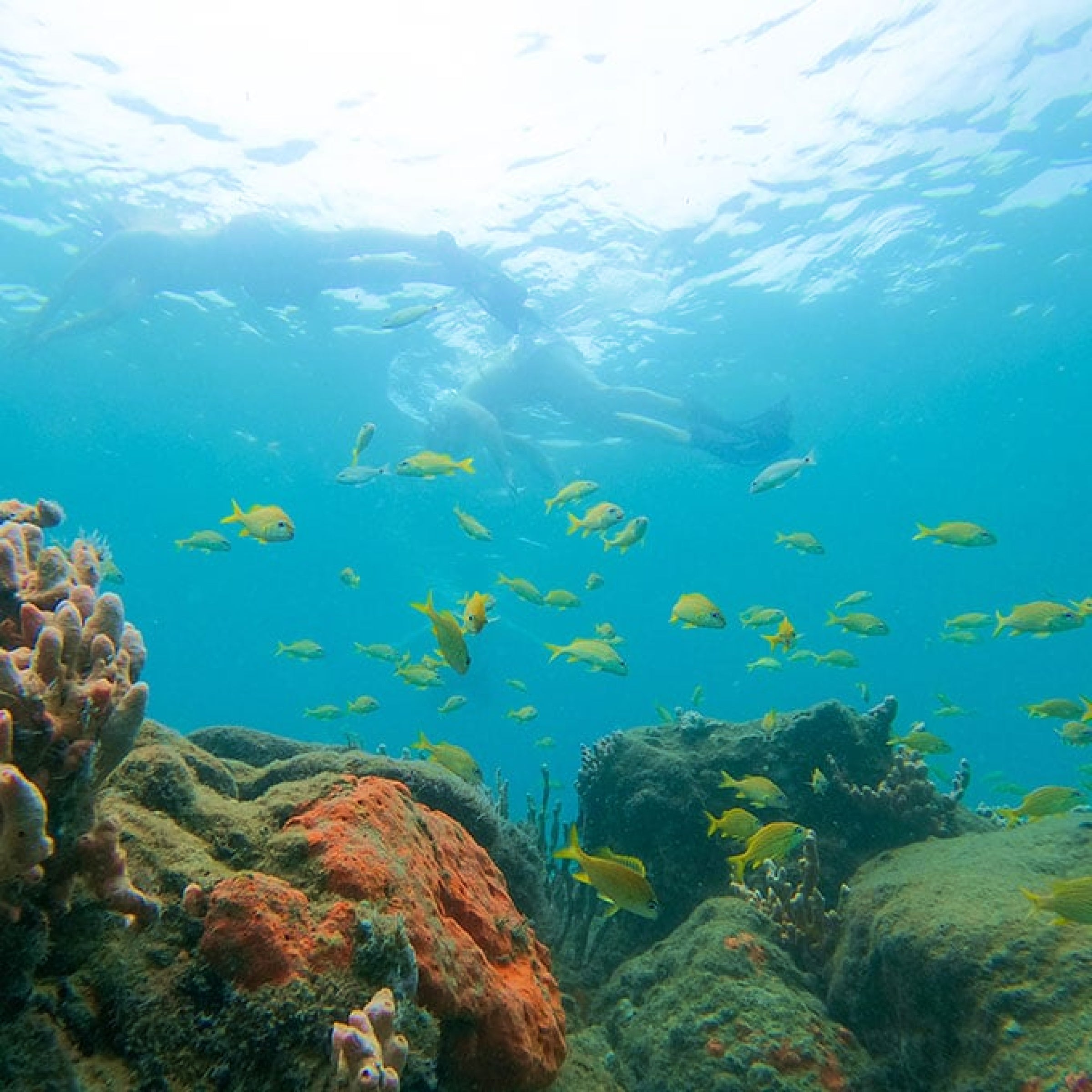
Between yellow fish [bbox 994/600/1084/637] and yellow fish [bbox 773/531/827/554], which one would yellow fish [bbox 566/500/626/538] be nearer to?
yellow fish [bbox 773/531/827/554]

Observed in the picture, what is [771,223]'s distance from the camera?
22047 mm

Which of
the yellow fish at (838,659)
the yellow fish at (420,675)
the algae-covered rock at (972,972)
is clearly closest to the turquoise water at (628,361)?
the yellow fish at (838,659)

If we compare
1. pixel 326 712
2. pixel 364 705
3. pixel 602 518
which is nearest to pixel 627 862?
pixel 602 518

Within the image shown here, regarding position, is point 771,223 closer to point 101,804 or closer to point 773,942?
point 773,942

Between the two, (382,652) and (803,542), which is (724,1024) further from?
(382,652)

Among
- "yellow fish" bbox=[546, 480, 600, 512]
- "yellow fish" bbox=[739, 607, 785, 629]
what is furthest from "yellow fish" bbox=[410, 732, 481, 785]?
"yellow fish" bbox=[739, 607, 785, 629]

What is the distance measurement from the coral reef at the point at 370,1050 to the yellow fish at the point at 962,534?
900 centimetres

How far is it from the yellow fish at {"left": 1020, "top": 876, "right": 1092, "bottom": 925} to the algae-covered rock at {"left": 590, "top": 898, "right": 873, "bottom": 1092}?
1.57m

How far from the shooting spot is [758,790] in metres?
5.83

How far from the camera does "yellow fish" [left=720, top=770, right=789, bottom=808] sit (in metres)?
5.82

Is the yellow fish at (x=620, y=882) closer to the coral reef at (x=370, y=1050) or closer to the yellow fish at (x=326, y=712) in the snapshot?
the coral reef at (x=370, y=1050)

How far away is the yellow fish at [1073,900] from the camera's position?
3094mm

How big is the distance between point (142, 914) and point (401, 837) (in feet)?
3.83

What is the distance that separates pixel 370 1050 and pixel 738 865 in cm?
426
